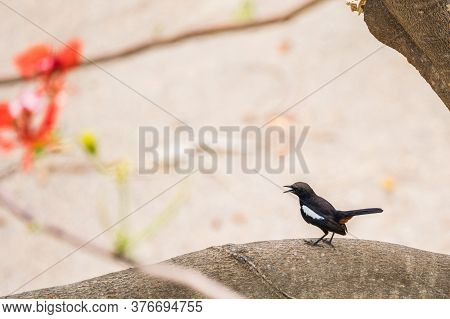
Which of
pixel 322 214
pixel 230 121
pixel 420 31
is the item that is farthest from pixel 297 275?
pixel 230 121

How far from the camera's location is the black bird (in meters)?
0.71

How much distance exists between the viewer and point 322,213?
713 millimetres

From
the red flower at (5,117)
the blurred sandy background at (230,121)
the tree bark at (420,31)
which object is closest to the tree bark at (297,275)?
the tree bark at (420,31)

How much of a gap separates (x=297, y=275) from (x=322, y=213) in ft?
0.25

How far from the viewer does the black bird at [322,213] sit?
0.71m

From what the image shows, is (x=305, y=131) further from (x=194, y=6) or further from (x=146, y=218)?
(x=194, y=6)

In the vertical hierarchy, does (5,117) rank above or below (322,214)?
above

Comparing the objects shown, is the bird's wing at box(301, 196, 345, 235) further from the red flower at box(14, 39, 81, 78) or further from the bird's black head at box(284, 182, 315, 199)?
the red flower at box(14, 39, 81, 78)

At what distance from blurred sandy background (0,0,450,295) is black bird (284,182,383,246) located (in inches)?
33.1

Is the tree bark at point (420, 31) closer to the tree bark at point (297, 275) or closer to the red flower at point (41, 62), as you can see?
the tree bark at point (297, 275)

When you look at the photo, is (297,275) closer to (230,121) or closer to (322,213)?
(322,213)

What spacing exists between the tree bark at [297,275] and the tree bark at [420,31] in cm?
15

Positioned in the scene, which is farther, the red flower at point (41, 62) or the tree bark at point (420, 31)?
the red flower at point (41, 62)
